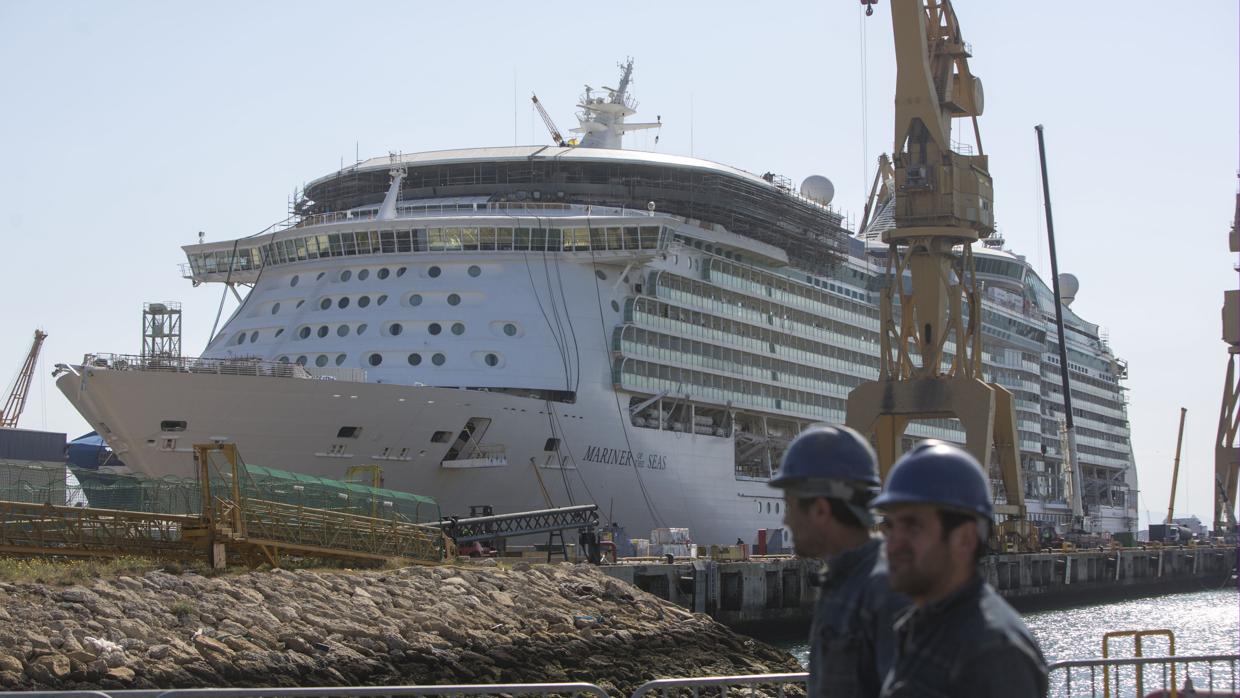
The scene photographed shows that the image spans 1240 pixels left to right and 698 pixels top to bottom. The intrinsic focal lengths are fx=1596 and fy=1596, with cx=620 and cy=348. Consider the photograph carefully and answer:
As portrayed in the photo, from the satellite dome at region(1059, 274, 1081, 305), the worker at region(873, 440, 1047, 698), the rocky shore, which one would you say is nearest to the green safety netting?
the rocky shore

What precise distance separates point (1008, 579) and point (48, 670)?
34011mm

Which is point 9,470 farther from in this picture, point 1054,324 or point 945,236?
point 1054,324

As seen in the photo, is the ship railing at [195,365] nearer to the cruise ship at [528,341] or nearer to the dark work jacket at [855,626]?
the cruise ship at [528,341]

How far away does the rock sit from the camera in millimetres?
15670

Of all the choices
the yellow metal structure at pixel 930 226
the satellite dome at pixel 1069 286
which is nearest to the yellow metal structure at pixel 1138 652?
the yellow metal structure at pixel 930 226

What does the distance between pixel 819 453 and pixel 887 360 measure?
3003 centimetres

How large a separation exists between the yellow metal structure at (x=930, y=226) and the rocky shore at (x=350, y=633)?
31.0 feet

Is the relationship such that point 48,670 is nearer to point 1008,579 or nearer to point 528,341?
point 528,341

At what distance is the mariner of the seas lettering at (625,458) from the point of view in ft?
113

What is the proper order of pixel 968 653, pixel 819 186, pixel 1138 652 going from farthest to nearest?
pixel 819 186 → pixel 1138 652 → pixel 968 653

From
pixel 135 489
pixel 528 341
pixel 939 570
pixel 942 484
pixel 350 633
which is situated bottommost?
pixel 350 633

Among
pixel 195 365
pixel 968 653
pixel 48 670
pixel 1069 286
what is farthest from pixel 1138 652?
pixel 1069 286

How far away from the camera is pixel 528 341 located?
112ft

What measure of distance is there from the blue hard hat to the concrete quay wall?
9444mm
